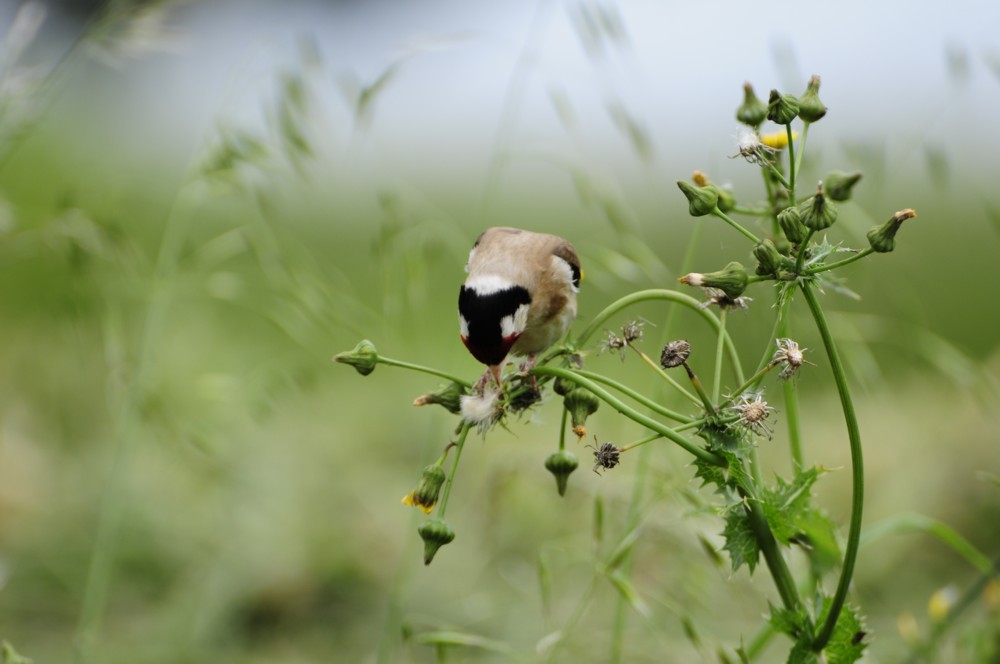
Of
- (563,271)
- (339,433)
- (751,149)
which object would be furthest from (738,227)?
(339,433)

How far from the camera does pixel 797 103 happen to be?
1228 millimetres

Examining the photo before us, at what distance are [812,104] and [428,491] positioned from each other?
66cm

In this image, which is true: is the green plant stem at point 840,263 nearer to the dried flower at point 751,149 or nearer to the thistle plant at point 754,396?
the thistle plant at point 754,396

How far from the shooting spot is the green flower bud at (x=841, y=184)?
1272mm

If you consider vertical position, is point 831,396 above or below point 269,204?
below

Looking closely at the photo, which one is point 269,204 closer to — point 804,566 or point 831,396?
point 804,566

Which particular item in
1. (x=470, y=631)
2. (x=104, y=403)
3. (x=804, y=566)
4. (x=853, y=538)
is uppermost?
(x=853, y=538)

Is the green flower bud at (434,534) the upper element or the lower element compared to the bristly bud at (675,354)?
lower

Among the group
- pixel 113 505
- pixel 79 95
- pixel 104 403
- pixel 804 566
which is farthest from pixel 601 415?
pixel 79 95

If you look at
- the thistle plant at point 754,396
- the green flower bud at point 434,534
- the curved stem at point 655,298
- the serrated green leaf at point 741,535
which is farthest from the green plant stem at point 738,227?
the green flower bud at point 434,534

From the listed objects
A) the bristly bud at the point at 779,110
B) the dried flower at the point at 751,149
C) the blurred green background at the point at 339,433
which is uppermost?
the bristly bud at the point at 779,110

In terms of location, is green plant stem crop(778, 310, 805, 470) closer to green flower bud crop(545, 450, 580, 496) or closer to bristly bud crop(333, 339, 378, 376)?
green flower bud crop(545, 450, 580, 496)

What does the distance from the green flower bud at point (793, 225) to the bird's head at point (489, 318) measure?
0.63 meters

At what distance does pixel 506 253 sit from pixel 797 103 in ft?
2.92
